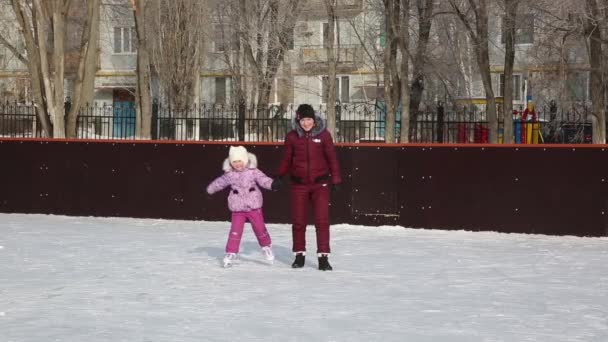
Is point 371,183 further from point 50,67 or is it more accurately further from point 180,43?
point 180,43

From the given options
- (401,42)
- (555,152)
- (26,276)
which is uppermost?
(401,42)

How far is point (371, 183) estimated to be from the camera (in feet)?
49.5

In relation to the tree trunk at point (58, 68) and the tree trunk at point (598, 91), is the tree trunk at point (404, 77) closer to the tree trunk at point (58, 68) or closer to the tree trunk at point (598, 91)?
the tree trunk at point (598, 91)

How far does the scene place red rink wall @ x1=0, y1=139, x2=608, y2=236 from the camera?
14008mm

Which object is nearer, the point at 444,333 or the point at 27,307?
the point at 444,333

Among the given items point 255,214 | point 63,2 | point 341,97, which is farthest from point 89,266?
point 341,97

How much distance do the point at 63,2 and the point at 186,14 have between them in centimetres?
1642

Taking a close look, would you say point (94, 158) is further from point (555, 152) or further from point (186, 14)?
point (186, 14)

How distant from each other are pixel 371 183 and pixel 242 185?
4693 millimetres

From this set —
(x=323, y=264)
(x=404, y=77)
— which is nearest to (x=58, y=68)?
(x=404, y=77)

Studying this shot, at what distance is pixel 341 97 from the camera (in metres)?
49.7

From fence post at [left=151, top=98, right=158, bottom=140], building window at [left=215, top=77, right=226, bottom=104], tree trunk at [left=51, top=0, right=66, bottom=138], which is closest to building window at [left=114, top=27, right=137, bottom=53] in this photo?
building window at [left=215, top=77, right=226, bottom=104]

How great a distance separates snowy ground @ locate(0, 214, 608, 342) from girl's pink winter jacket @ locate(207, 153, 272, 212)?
0.59 m

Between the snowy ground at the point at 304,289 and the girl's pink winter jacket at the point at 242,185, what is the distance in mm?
588
